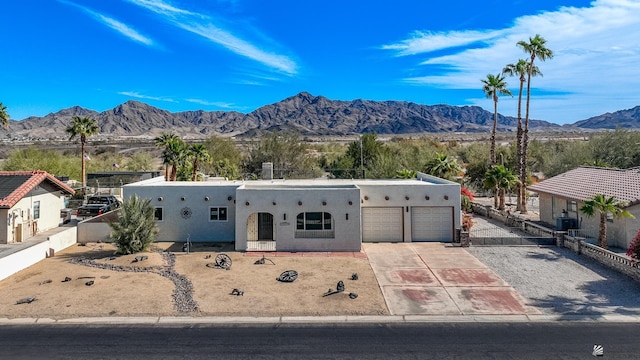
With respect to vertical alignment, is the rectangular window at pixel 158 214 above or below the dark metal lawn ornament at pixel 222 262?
above

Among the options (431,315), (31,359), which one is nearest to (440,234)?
(431,315)

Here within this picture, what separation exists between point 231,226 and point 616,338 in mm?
18700

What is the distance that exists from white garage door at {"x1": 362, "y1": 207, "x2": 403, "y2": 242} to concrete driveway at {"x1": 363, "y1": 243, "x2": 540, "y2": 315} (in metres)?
1.72

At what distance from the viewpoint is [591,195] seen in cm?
2475

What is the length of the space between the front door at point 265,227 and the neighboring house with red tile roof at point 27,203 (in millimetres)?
13465

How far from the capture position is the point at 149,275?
18.5m

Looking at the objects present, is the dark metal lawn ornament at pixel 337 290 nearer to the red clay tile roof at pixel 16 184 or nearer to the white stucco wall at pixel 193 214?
the white stucco wall at pixel 193 214

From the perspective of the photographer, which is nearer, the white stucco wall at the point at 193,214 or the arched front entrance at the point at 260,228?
the arched front entrance at the point at 260,228

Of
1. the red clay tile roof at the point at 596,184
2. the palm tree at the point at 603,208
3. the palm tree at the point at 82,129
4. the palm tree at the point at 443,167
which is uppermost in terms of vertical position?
the palm tree at the point at 82,129

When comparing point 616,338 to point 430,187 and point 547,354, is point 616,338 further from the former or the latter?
point 430,187

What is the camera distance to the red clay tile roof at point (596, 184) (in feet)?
75.9

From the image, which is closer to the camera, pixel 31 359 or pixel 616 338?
pixel 31 359

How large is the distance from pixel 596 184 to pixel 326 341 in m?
22.3

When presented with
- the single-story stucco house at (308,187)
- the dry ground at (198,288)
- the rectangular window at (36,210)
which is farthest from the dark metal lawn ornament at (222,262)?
the rectangular window at (36,210)
